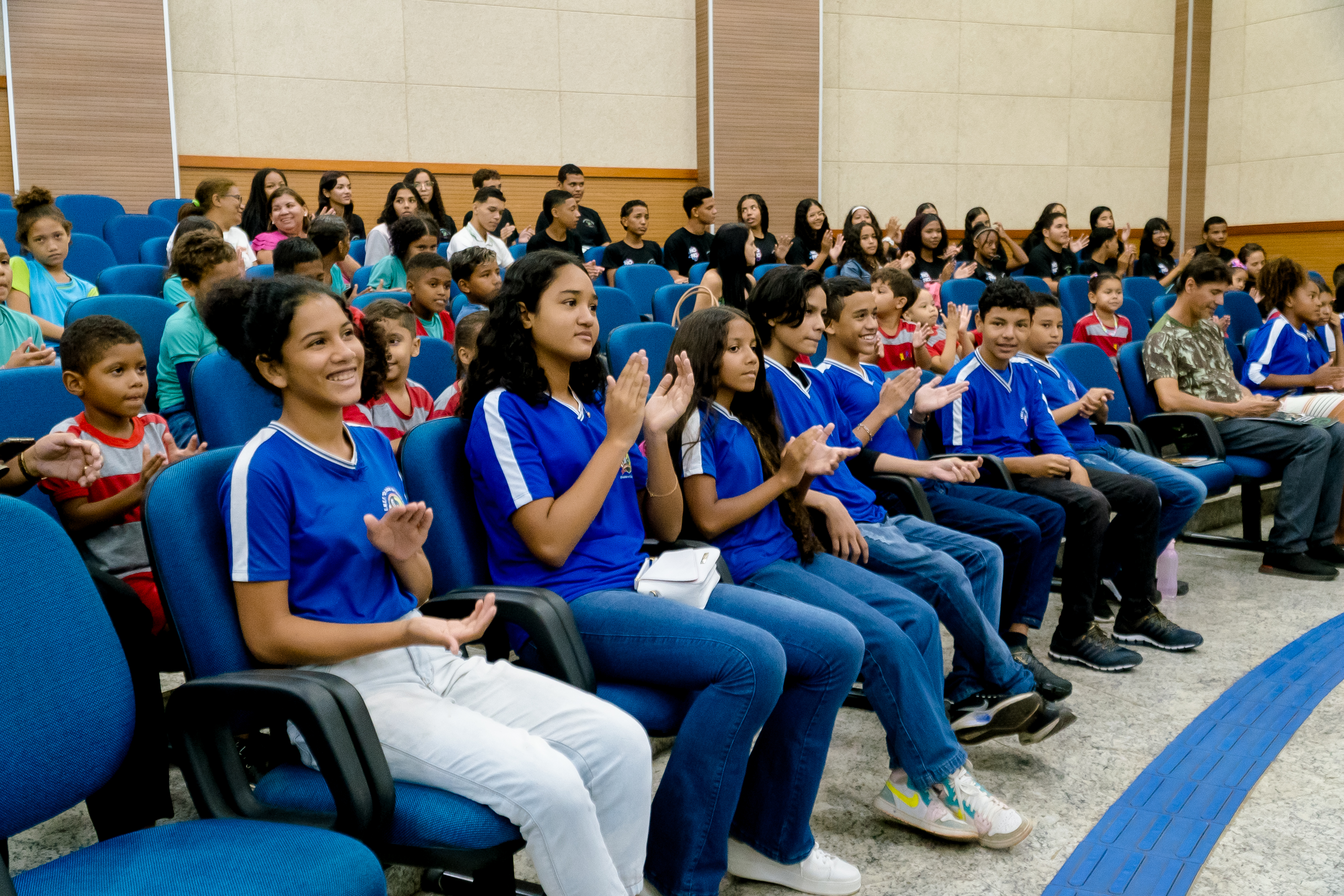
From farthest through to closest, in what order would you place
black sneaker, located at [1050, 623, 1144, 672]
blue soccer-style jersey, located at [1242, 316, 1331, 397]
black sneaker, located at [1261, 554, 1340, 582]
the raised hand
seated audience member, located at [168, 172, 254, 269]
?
seated audience member, located at [168, 172, 254, 269] < blue soccer-style jersey, located at [1242, 316, 1331, 397] < black sneaker, located at [1261, 554, 1340, 582] < black sneaker, located at [1050, 623, 1144, 672] < the raised hand

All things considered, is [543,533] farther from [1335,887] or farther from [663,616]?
[1335,887]

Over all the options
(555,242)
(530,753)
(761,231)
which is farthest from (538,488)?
(761,231)

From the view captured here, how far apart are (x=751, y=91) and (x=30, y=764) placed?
7.82 meters

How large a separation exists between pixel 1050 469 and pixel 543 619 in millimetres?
1966

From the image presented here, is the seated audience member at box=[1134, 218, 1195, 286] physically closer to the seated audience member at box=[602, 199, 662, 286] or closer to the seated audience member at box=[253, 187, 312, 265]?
the seated audience member at box=[602, 199, 662, 286]

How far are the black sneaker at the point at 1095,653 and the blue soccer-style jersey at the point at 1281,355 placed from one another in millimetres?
2102

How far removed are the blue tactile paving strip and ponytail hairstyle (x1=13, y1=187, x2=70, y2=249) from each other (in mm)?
3919

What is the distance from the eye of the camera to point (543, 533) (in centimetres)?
181

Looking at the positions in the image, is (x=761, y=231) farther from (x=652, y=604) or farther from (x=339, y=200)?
(x=652, y=604)

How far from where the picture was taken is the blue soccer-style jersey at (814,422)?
2551 millimetres

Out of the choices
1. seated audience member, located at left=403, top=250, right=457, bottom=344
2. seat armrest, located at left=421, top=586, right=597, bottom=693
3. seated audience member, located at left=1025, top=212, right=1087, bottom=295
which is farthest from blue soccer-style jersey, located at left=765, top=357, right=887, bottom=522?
seated audience member, located at left=1025, top=212, right=1087, bottom=295

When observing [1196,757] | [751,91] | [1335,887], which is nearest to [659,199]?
[751,91]

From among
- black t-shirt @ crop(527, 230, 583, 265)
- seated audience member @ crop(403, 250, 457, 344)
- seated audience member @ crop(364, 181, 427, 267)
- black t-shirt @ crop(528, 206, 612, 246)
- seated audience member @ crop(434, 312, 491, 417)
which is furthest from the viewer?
black t-shirt @ crop(528, 206, 612, 246)

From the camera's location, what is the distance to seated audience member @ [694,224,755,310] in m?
5.04
